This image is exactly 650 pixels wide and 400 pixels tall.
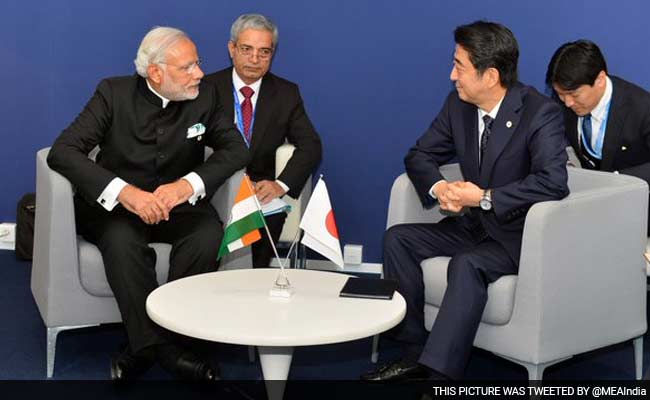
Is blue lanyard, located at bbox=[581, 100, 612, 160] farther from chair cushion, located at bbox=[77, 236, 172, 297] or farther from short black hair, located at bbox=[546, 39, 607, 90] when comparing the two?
chair cushion, located at bbox=[77, 236, 172, 297]

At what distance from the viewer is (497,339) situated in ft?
13.1

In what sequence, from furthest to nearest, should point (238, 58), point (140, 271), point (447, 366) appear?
point (238, 58), point (140, 271), point (447, 366)

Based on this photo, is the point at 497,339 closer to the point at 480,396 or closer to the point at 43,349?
the point at 480,396

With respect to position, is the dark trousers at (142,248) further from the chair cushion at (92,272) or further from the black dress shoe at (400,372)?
the black dress shoe at (400,372)

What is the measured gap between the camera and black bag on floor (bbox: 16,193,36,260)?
5.74 metres

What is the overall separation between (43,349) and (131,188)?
0.84m

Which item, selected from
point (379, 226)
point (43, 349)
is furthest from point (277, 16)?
point (43, 349)

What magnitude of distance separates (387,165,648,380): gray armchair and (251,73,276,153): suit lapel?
1325mm

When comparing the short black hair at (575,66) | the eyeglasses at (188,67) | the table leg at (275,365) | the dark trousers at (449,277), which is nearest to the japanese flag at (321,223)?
the table leg at (275,365)

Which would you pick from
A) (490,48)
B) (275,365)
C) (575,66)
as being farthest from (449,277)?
(575,66)

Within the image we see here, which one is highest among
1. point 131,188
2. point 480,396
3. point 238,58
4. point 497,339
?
point 238,58

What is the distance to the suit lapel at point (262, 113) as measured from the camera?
5234mm

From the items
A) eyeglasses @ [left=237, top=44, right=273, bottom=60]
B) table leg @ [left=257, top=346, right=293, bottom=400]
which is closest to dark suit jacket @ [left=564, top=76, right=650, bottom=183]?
eyeglasses @ [left=237, top=44, right=273, bottom=60]

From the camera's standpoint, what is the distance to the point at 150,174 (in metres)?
4.57
